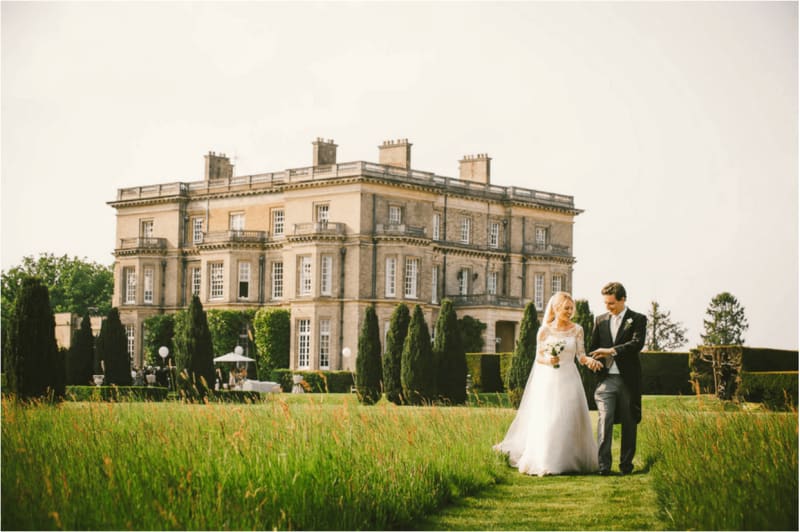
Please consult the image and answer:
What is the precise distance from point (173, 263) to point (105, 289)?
19954 millimetres

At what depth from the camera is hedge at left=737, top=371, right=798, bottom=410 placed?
85.3 ft

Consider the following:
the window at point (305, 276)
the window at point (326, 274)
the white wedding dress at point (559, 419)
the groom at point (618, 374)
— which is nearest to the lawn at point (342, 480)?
the white wedding dress at point (559, 419)

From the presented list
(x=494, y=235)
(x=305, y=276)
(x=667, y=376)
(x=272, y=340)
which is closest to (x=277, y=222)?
(x=305, y=276)

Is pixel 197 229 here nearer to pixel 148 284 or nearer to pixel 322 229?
pixel 148 284

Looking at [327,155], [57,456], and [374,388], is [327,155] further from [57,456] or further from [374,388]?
[57,456]

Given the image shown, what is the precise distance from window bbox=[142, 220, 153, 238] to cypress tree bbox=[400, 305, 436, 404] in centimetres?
3191

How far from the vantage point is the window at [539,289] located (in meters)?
62.2

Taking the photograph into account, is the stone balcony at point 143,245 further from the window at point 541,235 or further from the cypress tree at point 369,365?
the cypress tree at point 369,365

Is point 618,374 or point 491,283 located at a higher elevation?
point 491,283

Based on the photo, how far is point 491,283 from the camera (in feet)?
203

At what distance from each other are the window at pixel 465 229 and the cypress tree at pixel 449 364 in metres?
25.1

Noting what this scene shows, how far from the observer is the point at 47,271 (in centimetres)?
8075

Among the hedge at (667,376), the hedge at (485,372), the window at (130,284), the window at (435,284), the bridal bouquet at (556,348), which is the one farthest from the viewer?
the window at (130,284)

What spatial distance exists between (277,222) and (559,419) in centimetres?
4745
